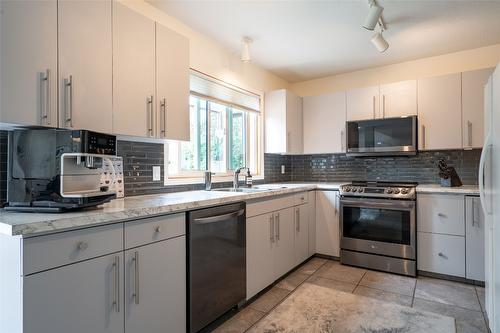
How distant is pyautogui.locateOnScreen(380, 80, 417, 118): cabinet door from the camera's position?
3.21 meters

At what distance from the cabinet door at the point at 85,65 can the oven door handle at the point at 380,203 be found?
2.51 metres

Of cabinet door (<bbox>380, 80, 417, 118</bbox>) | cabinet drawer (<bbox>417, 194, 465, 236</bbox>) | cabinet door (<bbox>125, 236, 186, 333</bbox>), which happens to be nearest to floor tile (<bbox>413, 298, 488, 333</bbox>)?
cabinet drawer (<bbox>417, 194, 465, 236</bbox>)

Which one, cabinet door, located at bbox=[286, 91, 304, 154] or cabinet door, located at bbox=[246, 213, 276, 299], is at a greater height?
cabinet door, located at bbox=[286, 91, 304, 154]

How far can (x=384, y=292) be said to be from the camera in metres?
2.54

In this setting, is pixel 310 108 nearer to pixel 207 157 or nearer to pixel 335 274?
pixel 207 157

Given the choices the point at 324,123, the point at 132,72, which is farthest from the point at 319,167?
the point at 132,72

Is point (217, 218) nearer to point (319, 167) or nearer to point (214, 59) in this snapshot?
point (214, 59)

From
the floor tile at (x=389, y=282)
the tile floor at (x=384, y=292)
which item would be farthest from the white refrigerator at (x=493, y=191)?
the floor tile at (x=389, y=282)

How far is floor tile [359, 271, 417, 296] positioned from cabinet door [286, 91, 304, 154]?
5.52ft

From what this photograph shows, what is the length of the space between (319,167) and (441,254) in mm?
1822

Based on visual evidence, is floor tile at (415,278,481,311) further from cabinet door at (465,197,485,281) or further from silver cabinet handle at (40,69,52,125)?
silver cabinet handle at (40,69,52,125)

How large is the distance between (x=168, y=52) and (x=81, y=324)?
5.63ft

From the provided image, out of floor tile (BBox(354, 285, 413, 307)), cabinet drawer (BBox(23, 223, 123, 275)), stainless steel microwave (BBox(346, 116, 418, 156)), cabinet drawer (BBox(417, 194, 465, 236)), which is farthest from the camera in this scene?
stainless steel microwave (BBox(346, 116, 418, 156))

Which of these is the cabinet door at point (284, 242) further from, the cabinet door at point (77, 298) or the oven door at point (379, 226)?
the cabinet door at point (77, 298)
